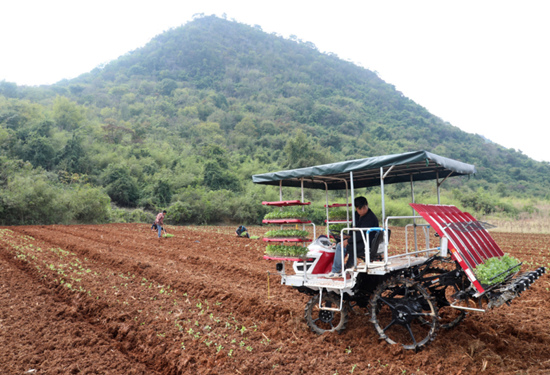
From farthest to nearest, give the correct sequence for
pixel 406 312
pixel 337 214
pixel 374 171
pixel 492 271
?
1. pixel 337 214
2. pixel 374 171
3. pixel 406 312
4. pixel 492 271

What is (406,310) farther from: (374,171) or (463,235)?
(374,171)

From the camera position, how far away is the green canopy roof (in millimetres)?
5379

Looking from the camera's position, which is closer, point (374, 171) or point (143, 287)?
point (374, 171)

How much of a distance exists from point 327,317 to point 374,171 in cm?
264

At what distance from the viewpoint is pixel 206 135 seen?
218 ft

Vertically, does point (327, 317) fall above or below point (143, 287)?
above

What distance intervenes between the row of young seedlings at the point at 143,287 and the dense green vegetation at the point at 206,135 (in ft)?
56.7

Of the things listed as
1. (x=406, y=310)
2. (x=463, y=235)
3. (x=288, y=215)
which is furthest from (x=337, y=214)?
(x=406, y=310)

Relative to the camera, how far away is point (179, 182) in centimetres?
3934

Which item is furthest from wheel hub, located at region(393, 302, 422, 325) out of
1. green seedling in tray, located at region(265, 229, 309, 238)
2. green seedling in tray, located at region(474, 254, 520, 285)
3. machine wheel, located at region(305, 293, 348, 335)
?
green seedling in tray, located at region(265, 229, 309, 238)

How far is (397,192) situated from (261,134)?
37773 mm

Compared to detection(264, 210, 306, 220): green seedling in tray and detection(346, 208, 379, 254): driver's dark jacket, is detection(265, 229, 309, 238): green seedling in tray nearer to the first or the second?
detection(264, 210, 306, 220): green seedling in tray

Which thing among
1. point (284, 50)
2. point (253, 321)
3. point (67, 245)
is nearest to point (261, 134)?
point (67, 245)

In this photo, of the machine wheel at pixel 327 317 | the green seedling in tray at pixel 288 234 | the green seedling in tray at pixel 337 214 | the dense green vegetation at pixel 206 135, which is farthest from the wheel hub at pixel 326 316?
the dense green vegetation at pixel 206 135
